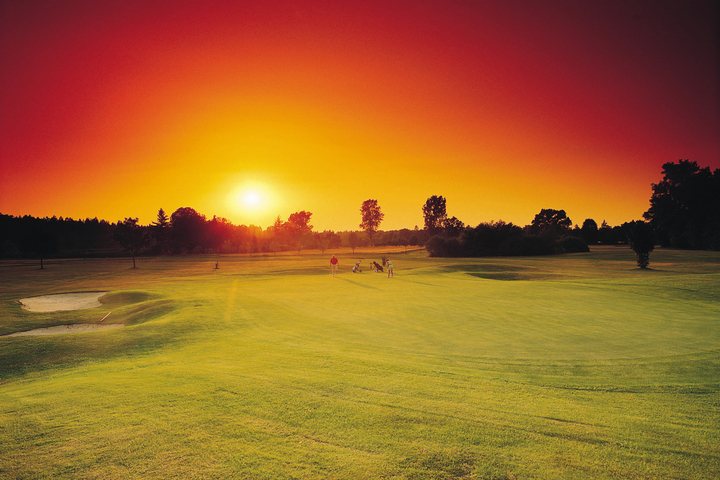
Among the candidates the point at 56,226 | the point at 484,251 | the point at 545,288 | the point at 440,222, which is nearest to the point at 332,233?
the point at 440,222

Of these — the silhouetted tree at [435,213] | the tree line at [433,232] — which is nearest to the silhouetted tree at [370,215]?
the tree line at [433,232]

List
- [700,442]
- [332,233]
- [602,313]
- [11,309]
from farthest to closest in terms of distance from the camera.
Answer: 1. [332,233]
2. [11,309]
3. [602,313]
4. [700,442]

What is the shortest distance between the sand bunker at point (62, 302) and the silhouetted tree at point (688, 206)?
4147 inches

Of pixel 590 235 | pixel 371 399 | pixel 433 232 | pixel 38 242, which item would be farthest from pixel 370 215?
pixel 371 399

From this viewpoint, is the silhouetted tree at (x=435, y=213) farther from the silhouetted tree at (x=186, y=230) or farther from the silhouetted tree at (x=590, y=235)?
the silhouetted tree at (x=186, y=230)

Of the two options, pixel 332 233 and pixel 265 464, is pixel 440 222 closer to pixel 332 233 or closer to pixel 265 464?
pixel 332 233

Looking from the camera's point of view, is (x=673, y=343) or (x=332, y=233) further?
(x=332, y=233)

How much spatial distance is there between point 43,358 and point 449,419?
41.9ft

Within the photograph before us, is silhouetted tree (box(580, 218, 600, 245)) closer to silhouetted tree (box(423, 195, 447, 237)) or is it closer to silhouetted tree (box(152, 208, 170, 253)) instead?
silhouetted tree (box(423, 195, 447, 237))

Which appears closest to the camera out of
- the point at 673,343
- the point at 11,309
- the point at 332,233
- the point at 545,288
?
the point at 673,343

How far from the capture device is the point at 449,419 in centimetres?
503

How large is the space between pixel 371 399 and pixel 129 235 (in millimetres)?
70188

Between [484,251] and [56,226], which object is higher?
[56,226]

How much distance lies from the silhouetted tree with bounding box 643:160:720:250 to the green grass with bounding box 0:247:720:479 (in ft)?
289
